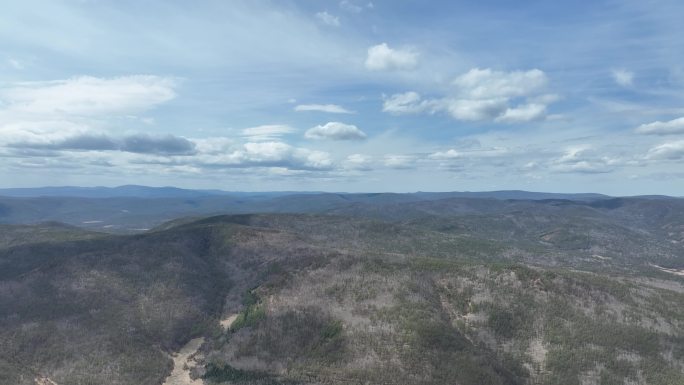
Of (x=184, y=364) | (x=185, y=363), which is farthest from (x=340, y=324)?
(x=184, y=364)

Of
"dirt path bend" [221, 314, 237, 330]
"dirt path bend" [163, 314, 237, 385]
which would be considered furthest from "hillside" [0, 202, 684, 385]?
"dirt path bend" [163, 314, 237, 385]

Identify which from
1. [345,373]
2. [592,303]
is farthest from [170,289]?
[592,303]

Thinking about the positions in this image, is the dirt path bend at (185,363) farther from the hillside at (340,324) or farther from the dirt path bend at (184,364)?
the hillside at (340,324)

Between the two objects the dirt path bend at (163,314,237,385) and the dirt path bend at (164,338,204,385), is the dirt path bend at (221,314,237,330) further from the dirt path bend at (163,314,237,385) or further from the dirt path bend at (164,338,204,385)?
the dirt path bend at (164,338,204,385)

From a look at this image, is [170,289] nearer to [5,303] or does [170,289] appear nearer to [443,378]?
[5,303]

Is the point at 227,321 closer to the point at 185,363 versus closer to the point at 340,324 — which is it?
the point at 185,363

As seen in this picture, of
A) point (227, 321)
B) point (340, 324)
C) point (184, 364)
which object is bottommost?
point (184, 364)

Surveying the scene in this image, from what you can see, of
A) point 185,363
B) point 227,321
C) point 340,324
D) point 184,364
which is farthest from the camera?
point 227,321

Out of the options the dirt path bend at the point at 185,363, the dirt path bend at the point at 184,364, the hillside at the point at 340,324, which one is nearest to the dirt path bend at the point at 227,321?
the dirt path bend at the point at 185,363

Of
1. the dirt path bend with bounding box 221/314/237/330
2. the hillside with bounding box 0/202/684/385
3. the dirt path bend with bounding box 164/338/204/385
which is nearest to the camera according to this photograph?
the hillside with bounding box 0/202/684/385
